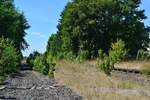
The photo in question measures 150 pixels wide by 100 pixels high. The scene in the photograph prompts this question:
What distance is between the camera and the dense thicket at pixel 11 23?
7094 cm

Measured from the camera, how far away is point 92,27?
242 ft

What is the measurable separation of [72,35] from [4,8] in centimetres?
980

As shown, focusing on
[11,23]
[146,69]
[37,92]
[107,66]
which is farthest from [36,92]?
[11,23]

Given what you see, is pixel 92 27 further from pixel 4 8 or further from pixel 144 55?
pixel 144 55

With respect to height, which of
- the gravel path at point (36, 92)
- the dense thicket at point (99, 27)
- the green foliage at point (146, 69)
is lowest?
the gravel path at point (36, 92)

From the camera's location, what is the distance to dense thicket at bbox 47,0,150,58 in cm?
7394

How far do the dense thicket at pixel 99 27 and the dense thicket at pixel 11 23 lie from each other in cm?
708

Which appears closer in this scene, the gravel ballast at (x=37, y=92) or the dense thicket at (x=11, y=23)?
the gravel ballast at (x=37, y=92)

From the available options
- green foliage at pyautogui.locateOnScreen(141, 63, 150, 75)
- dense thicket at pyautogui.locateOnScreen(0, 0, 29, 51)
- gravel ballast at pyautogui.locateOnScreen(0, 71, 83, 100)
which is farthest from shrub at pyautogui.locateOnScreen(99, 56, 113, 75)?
dense thicket at pyautogui.locateOnScreen(0, 0, 29, 51)

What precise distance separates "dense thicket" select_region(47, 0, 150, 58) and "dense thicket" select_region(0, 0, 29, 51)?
7082 millimetres

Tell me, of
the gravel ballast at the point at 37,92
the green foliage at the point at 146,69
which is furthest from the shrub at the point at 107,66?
the gravel ballast at the point at 37,92

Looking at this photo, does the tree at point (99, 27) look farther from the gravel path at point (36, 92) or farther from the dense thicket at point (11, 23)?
the gravel path at point (36, 92)

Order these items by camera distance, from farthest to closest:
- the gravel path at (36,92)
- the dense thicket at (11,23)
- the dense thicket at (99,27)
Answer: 1. the dense thicket at (99,27)
2. the dense thicket at (11,23)
3. the gravel path at (36,92)

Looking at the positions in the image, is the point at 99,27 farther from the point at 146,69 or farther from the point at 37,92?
the point at 37,92
